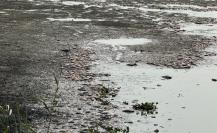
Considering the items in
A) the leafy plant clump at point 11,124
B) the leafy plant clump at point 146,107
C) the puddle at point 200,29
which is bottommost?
the puddle at point 200,29

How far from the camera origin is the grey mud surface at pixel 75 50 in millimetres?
14352

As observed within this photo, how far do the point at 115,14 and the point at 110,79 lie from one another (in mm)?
18529

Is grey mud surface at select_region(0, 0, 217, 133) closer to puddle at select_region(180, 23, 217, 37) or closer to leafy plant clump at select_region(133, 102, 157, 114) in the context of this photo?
puddle at select_region(180, 23, 217, 37)

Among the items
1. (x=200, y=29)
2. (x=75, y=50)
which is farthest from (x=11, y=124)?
(x=200, y=29)

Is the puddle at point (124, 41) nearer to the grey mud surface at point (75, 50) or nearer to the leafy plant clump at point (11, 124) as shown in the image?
the grey mud surface at point (75, 50)

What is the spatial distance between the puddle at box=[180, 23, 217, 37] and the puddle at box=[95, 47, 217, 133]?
929cm

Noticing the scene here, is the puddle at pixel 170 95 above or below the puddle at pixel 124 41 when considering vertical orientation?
below

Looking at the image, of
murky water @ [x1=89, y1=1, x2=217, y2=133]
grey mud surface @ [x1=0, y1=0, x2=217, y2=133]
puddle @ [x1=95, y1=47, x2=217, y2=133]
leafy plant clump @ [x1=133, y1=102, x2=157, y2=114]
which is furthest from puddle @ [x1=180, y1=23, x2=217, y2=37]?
leafy plant clump @ [x1=133, y1=102, x2=157, y2=114]

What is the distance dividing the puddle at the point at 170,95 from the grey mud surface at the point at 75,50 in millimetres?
745

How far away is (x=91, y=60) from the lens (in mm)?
21250

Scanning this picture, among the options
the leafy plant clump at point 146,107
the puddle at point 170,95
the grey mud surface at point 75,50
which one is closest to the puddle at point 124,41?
the grey mud surface at point 75,50

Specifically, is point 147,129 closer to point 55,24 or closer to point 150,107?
point 150,107

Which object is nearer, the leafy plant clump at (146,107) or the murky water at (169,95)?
the murky water at (169,95)

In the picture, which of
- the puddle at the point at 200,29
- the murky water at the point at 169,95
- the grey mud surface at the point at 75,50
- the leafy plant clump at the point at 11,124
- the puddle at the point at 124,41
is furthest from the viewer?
the puddle at the point at 200,29
